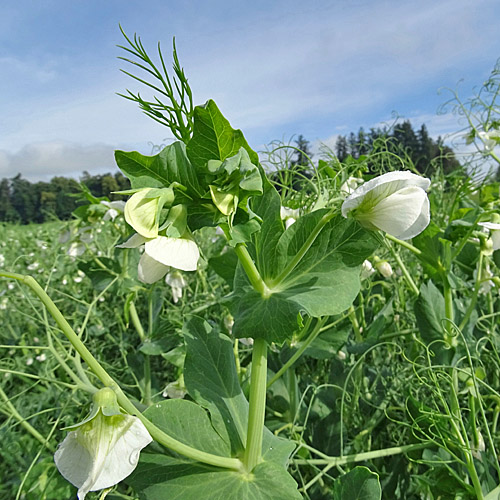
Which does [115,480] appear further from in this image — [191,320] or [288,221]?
[288,221]

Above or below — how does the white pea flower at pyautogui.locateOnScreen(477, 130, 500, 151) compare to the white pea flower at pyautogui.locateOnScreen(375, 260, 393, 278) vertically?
above

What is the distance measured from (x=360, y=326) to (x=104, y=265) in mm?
804

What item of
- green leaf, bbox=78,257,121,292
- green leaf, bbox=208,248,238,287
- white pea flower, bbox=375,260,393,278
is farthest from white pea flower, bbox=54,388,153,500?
green leaf, bbox=78,257,121,292

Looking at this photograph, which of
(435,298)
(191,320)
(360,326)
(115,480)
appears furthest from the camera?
(360,326)

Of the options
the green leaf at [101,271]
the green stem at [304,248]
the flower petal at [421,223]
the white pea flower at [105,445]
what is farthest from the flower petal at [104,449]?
the green leaf at [101,271]

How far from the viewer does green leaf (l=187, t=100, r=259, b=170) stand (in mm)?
517

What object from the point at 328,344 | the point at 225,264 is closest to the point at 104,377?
the point at 225,264

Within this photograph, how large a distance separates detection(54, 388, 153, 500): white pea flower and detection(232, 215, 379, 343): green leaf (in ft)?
0.67

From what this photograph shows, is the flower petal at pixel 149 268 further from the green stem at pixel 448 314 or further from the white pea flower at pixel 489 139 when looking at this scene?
the white pea flower at pixel 489 139

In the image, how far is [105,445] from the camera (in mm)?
450

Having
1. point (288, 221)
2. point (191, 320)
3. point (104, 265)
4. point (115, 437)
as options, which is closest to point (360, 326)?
point (288, 221)

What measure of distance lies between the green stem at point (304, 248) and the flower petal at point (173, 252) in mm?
145

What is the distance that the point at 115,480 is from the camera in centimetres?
44

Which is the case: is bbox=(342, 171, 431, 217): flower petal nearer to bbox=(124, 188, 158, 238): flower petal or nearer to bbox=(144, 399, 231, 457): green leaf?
bbox=(124, 188, 158, 238): flower petal
